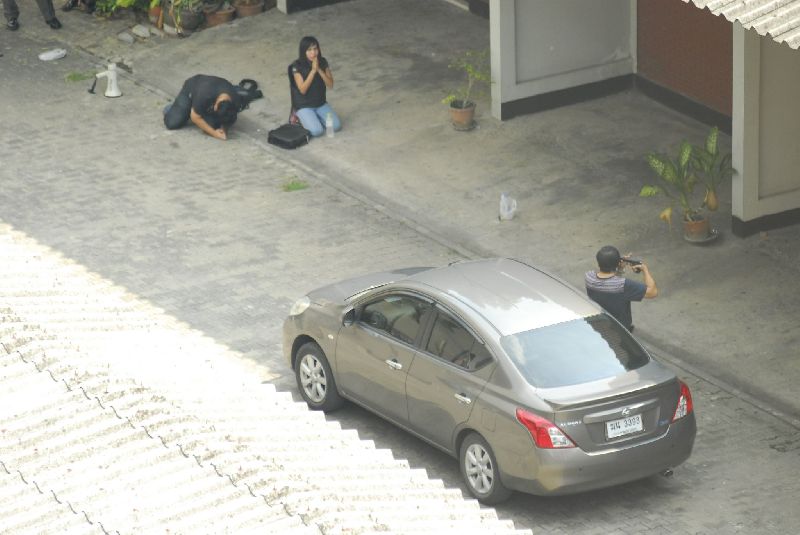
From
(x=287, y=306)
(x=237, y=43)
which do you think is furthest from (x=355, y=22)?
(x=287, y=306)

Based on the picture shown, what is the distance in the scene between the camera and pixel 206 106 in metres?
19.8

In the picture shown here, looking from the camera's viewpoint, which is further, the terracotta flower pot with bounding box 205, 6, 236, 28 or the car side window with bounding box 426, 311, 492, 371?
the terracotta flower pot with bounding box 205, 6, 236, 28

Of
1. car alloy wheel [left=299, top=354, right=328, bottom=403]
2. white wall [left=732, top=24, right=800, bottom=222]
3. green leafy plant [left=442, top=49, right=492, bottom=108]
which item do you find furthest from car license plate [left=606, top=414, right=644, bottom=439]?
green leafy plant [left=442, top=49, right=492, bottom=108]

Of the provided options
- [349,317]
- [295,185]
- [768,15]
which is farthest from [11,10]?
[768,15]

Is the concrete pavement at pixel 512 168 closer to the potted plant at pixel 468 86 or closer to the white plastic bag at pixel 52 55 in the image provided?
the potted plant at pixel 468 86

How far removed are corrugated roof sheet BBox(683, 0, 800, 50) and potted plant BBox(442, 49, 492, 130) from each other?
6513 millimetres

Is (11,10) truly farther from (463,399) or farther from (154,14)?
(463,399)

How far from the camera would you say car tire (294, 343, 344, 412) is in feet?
43.3

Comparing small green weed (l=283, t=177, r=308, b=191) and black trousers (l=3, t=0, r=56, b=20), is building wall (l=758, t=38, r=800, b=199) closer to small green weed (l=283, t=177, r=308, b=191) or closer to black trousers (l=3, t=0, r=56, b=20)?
small green weed (l=283, t=177, r=308, b=191)

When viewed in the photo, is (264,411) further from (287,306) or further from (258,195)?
(258,195)

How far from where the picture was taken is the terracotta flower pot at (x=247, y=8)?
23.5 metres

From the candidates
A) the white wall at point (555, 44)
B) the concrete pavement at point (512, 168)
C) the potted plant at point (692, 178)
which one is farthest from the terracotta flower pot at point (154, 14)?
the potted plant at point (692, 178)

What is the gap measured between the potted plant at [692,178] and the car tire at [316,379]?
4877mm

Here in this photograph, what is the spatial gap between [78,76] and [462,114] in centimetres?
597
